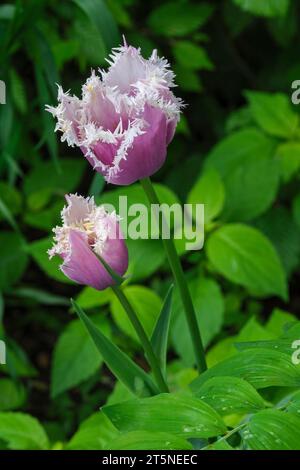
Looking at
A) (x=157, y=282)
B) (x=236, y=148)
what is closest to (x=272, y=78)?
(x=236, y=148)

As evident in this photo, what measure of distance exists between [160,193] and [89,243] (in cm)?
59

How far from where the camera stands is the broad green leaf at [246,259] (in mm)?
1158

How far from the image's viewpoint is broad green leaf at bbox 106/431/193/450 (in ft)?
1.73

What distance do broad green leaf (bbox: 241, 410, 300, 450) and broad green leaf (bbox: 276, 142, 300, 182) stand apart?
811mm

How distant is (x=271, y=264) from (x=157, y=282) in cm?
39

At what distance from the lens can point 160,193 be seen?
1.19 meters

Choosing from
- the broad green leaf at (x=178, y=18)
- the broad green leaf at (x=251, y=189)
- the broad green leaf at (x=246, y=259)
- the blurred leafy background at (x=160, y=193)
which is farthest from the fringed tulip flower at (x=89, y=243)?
the broad green leaf at (x=178, y=18)

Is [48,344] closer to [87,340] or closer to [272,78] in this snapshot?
[87,340]

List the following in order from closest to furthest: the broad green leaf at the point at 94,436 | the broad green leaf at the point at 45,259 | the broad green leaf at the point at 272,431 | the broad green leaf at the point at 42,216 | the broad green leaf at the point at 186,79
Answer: the broad green leaf at the point at 272,431
the broad green leaf at the point at 94,436
the broad green leaf at the point at 45,259
the broad green leaf at the point at 42,216
the broad green leaf at the point at 186,79

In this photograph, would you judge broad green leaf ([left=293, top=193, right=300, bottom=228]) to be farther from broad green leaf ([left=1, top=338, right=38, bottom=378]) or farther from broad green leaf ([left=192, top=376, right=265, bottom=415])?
broad green leaf ([left=192, top=376, right=265, bottom=415])

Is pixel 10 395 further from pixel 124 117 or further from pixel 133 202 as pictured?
pixel 124 117

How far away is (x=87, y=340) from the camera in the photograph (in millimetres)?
1249

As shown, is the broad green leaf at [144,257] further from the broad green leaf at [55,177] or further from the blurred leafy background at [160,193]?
the broad green leaf at [55,177]

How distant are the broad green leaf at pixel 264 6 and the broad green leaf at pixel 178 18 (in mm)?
194
